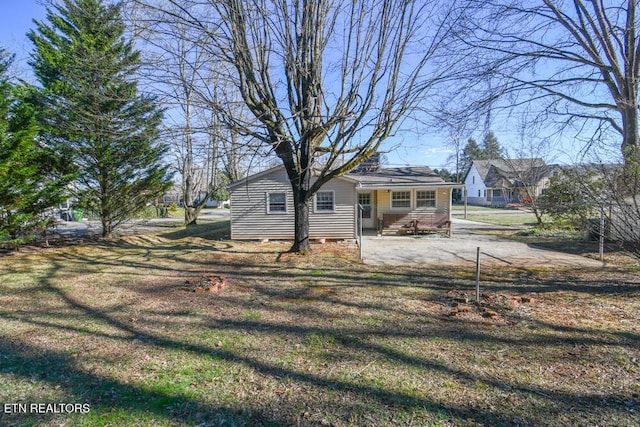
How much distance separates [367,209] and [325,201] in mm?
3375

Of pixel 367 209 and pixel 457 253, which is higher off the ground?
pixel 367 209

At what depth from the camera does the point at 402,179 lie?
14.5 meters

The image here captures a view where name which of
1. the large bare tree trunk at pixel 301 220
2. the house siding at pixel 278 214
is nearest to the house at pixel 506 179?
the house siding at pixel 278 214

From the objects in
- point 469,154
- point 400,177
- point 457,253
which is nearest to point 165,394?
point 457,253

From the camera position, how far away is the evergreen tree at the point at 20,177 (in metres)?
8.06

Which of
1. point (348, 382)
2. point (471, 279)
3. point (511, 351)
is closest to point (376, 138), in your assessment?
point (471, 279)

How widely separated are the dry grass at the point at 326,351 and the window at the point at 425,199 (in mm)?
7874

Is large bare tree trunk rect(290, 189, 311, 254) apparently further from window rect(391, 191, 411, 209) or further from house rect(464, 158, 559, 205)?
house rect(464, 158, 559, 205)

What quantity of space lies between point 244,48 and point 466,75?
24.2ft

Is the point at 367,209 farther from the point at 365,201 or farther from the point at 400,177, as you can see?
the point at 400,177

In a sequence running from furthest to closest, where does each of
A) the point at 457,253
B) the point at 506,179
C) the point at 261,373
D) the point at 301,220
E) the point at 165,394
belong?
1. the point at 506,179
2. the point at 457,253
3. the point at 301,220
4. the point at 261,373
5. the point at 165,394

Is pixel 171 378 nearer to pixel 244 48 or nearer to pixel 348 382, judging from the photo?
pixel 348 382

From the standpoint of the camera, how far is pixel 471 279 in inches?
246

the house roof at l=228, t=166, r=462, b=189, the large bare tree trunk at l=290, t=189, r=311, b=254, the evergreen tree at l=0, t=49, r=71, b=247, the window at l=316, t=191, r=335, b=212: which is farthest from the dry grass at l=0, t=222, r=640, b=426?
the house roof at l=228, t=166, r=462, b=189
